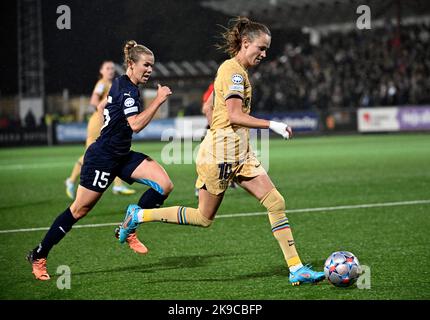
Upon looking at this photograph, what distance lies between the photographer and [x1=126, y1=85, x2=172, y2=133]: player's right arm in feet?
22.4

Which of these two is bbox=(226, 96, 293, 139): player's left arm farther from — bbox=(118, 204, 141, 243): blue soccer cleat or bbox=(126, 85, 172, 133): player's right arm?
bbox=(118, 204, 141, 243): blue soccer cleat

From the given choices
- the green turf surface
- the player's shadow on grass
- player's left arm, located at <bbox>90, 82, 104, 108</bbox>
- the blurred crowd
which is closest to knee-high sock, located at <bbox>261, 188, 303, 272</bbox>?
the green turf surface

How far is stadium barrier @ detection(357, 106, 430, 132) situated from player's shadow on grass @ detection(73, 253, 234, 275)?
1057 inches

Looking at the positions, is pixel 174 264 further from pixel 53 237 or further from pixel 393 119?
pixel 393 119

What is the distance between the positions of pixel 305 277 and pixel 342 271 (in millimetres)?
336

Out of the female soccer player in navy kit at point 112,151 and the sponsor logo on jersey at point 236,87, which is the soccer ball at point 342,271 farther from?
the female soccer player in navy kit at point 112,151

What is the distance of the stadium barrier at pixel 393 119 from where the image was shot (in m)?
33.3

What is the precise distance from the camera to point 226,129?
6750 mm

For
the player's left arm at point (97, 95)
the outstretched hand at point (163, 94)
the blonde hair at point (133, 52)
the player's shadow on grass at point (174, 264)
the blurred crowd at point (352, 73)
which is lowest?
the player's shadow on grass at point (174, 264)

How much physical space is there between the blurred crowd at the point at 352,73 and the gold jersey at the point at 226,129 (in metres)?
29.1

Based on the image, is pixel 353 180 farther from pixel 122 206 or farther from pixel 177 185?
pixel 122 206

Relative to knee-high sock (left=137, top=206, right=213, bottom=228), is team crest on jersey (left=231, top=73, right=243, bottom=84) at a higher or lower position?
higher

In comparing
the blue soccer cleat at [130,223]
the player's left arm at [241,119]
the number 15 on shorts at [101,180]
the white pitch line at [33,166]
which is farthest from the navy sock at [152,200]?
the white pitch line at [33,166]
